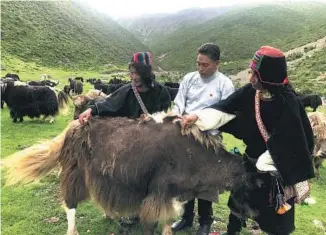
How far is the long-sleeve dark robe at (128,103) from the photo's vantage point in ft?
15.2

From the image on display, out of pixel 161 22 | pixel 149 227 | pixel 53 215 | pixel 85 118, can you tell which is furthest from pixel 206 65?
Result: pixel 161 22

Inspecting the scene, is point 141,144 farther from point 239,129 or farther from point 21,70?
point 21,70

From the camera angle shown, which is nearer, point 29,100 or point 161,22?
point 29,100

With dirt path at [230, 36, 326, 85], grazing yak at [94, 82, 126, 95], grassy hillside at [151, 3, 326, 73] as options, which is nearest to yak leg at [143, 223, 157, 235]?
grazing yak at [94, 82, 126, 95]

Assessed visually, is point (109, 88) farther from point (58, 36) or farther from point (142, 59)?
point (58, 36)

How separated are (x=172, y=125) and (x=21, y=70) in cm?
3253

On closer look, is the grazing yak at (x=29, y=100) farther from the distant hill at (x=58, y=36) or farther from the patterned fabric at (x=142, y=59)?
the distant hill at (x=58, y=36)

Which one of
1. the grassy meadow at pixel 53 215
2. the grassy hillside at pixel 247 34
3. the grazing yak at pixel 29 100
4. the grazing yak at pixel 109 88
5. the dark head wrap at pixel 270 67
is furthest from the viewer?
the grassy hillside at pixel 247 34

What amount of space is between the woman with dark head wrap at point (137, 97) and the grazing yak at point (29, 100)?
1011cm

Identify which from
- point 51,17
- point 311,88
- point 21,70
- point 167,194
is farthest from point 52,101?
point 51,17

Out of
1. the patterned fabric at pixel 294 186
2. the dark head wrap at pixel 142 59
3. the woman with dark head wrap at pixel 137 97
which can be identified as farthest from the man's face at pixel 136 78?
the patterned fabric at pixel 294 186

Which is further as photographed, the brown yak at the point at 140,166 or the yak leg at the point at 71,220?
the yak leg at the point at 71,220

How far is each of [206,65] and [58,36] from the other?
53599 mm

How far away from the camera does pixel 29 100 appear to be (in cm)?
1431
